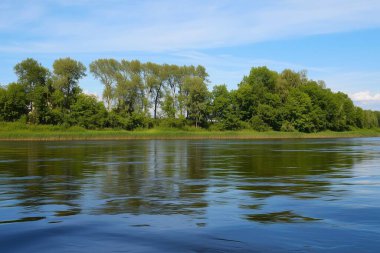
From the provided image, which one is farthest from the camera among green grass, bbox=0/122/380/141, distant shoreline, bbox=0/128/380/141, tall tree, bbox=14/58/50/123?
tall tree, bbox=14/58/50/123

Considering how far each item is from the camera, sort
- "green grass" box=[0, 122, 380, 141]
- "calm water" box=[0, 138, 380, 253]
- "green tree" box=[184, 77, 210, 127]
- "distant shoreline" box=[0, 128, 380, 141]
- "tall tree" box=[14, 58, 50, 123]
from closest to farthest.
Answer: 1. "calm water" box=[0, 138, 380, 253]
2. "distant shoreline" box=[0, 128, 380, 141]
3. "green grass" box=[0, 122, 380, 141]
4. "tall tree" box=[14, 58, 50, 123]
5. "green tree" box=[184, 77, 210, 127]

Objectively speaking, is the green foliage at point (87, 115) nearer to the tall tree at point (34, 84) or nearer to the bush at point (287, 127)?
the tall tree at point (34, 84)

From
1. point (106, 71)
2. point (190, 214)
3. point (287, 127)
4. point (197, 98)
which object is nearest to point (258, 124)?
point (287, 127)

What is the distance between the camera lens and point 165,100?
129625 mm

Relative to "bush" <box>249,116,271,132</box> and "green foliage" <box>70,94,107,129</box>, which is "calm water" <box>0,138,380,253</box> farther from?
"bush" <box>249,116,271,132</box>

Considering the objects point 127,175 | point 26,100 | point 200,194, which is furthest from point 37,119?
point 200,194

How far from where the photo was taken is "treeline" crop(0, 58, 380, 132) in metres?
117

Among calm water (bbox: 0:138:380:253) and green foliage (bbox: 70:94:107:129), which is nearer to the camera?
calm water (bbox: 0:138:380:253)

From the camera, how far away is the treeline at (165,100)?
4616 inches

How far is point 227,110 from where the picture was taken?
431ft

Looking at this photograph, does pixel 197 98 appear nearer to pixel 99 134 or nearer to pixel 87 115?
pixel 87 115

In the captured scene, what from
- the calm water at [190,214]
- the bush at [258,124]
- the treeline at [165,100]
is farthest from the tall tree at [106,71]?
the calm water at [190,214]

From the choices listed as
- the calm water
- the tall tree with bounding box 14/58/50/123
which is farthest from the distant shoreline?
the calm water

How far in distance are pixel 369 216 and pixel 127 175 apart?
43.5 ft
